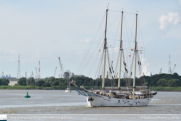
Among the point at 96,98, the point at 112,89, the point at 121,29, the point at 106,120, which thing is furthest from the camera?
the point at 121,29

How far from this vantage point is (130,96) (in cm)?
10281

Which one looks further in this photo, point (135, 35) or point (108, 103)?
point (135, 35)

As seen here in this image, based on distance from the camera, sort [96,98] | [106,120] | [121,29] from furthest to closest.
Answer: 1. [121,29]
2. [96,98]
3. [106,120]

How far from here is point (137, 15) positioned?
11550 centimetres

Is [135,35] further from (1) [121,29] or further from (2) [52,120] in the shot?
(2) [52,120]

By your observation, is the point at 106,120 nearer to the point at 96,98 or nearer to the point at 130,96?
the point at 96,98

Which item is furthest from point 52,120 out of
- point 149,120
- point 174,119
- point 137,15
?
point 137,15

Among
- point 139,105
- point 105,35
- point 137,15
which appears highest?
point 137,15

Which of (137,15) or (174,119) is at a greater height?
(137,15)

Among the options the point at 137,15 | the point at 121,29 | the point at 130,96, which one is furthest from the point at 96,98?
the point at 137,15

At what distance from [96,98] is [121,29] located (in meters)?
29.7

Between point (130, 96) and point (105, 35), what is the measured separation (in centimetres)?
2057

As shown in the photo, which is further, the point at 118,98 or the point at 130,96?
the point at 130,96

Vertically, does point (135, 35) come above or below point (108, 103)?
above
